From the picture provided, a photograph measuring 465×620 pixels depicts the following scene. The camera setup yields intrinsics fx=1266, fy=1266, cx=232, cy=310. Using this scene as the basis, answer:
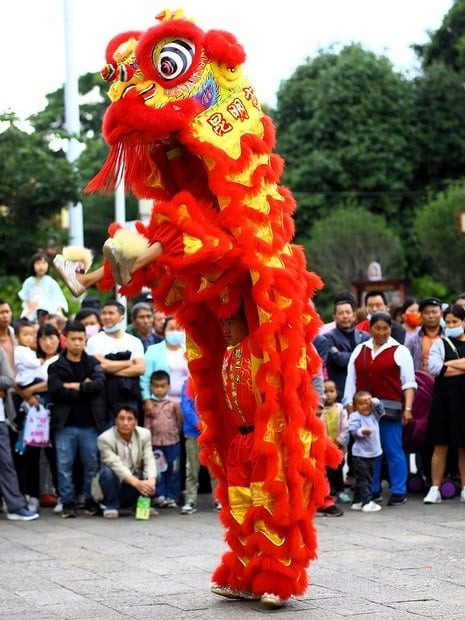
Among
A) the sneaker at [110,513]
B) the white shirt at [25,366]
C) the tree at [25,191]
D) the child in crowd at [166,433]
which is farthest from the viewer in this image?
the tree at [25,191]

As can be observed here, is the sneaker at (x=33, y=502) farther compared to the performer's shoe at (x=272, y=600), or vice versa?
the sneaker at (x=33, y=502)

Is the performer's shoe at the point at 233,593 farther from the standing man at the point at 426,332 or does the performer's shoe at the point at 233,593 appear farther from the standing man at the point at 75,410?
the standing man at the point at 426,332

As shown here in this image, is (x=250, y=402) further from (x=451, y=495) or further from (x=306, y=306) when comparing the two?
(x=451, y=495)

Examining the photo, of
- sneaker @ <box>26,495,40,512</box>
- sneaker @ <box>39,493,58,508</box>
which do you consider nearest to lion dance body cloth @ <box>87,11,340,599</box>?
sneaker @ <box>26,495,40,512</box>

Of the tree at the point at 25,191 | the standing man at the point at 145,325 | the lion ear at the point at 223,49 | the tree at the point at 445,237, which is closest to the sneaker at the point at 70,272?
the lion ear at the point at 223,49

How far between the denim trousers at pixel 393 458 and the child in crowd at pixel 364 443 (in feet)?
0.54

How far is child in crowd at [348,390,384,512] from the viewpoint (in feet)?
34.2

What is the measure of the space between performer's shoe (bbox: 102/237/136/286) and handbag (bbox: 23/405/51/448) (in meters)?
5.10

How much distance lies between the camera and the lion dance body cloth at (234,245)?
238 inches

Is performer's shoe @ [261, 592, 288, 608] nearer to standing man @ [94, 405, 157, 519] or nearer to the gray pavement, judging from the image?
the gray pavement

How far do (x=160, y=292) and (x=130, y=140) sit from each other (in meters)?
0.77

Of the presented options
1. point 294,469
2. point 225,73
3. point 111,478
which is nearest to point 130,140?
point 225,73

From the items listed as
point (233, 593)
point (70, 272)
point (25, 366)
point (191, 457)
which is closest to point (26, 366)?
point (25, 366)

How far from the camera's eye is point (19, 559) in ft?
27.0
